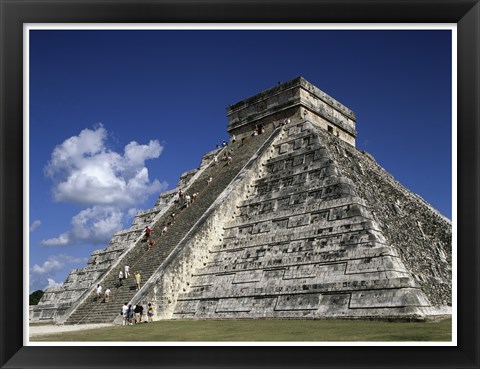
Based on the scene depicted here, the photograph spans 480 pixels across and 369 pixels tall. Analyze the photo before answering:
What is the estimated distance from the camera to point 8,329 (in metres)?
5.76

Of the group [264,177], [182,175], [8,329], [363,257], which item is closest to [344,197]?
[363,257]

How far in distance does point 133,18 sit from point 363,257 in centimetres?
831

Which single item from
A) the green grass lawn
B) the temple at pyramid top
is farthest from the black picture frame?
the temple at pyramid top

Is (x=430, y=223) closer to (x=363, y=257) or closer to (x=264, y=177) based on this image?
(x=264, y=177)

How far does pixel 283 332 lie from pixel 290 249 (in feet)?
14.7

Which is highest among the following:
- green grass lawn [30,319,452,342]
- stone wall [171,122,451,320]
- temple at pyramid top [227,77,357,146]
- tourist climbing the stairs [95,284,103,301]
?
temple at pyramid top [227,77,357,146]

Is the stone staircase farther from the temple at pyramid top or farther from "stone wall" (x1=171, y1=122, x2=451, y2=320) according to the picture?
"stone wall" (x1=171, y1=122, x2=451, y2=320)

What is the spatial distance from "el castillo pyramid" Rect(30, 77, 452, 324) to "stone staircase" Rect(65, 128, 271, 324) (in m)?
0.06

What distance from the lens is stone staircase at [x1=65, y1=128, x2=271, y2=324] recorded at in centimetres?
1559

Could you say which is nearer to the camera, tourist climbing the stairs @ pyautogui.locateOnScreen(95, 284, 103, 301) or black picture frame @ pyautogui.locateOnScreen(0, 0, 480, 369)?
black picture frame @ pyautogui.locateOnScreen(0, 0, 480, 369)

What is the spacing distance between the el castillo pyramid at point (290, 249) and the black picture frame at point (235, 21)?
5.22 meters

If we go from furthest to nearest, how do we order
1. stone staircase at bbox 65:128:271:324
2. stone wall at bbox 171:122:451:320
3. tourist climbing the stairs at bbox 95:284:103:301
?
tourist climbing the stairs at bbox 95:284:103:301 → stone staircase at bbox 65:128:271:324 → stone wall at bbox 171:122:451:320

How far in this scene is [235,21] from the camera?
6035mm

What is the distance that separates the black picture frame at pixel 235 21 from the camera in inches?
218
